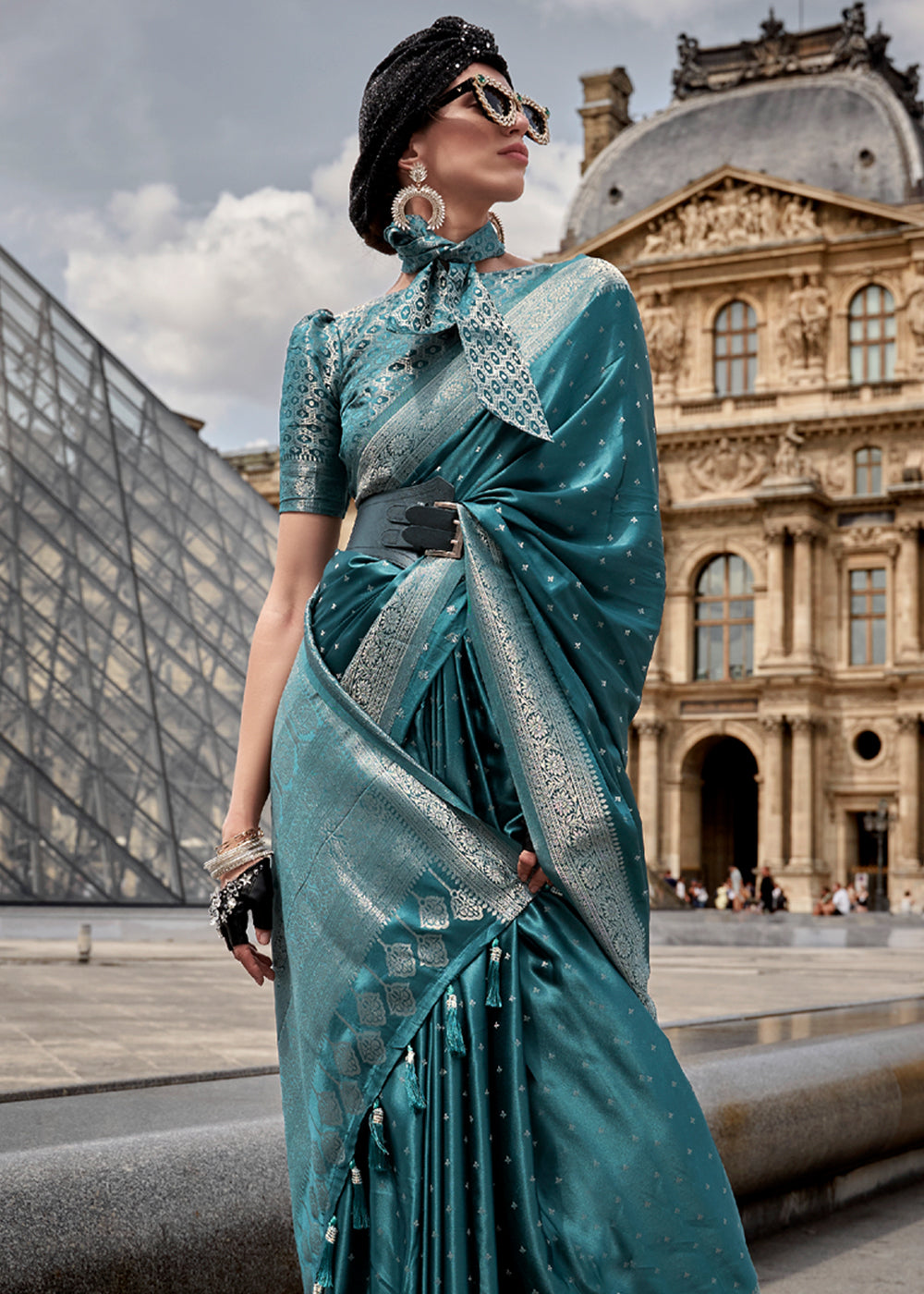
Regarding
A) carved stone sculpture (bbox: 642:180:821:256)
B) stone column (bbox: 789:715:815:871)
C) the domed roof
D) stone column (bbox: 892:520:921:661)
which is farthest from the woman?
the domed roof

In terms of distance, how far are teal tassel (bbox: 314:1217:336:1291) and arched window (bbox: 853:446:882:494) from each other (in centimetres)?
3414

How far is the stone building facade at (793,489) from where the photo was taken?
3366 cm

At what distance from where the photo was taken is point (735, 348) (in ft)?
120

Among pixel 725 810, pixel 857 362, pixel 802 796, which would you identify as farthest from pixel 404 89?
pixel 725 810

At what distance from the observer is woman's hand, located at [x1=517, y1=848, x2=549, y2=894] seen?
1.65 metres

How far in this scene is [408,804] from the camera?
1.67m

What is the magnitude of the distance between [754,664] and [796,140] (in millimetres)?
12513

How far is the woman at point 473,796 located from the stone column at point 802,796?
106 ft

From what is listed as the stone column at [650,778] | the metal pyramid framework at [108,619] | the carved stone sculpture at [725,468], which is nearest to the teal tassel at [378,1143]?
the metal pyramid framework at [108,619]

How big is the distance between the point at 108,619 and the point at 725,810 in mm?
22937

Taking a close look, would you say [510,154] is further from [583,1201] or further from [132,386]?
[132,386]

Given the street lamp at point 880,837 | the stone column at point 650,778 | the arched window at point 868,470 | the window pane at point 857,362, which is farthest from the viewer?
the window pane at point 857,362

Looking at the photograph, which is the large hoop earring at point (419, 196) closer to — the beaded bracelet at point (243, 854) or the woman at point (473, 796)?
the woman at point (473, 796)

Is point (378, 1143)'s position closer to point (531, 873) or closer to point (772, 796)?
point (531, 873)
